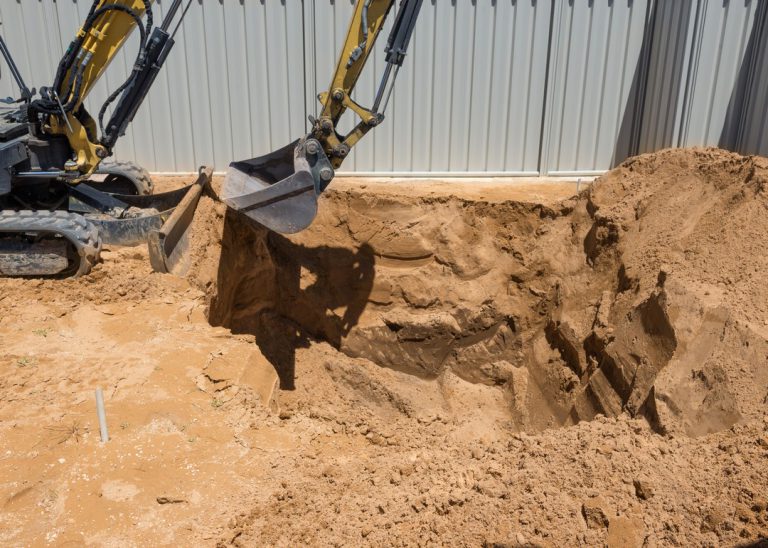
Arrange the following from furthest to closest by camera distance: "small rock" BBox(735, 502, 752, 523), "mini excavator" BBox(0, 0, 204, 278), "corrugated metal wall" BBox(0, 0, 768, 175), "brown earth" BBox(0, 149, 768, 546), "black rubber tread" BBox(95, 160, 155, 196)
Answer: "corrugated metal wall" BBox(0, 0, 768, 175) → "black rubber tread" BBox(95, 160, 155, 196) → "mini excavator" BBox(0, 0, 204, 278) → "brown earth" BBox(0, 149, 768, 546) → "small rock" BBox(735, 502, 752, 523)

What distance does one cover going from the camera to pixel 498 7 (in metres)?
8.05

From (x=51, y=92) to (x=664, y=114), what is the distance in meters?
6.81

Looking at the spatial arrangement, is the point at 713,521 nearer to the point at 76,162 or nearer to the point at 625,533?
the point at 625,533

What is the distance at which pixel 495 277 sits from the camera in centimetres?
707

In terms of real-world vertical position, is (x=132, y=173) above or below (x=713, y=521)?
above

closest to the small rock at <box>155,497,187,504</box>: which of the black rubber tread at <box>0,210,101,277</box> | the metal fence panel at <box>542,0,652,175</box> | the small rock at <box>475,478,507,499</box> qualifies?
the small rock at <box>475,478,507,499</box>

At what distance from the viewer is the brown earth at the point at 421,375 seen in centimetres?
340

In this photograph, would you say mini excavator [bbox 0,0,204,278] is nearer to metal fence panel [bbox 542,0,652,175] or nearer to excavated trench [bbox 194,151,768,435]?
excavated trench [bbox 194,151,768,435]

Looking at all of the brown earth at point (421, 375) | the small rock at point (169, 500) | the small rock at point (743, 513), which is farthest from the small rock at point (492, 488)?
the small rock at point (169, 500)

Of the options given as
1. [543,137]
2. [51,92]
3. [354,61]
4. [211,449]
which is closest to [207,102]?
[51,92]

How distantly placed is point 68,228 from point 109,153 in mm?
1161

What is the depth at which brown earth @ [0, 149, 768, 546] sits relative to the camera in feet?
11.2

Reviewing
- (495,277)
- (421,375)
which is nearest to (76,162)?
(421,375)

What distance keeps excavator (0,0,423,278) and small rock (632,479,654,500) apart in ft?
10.5
